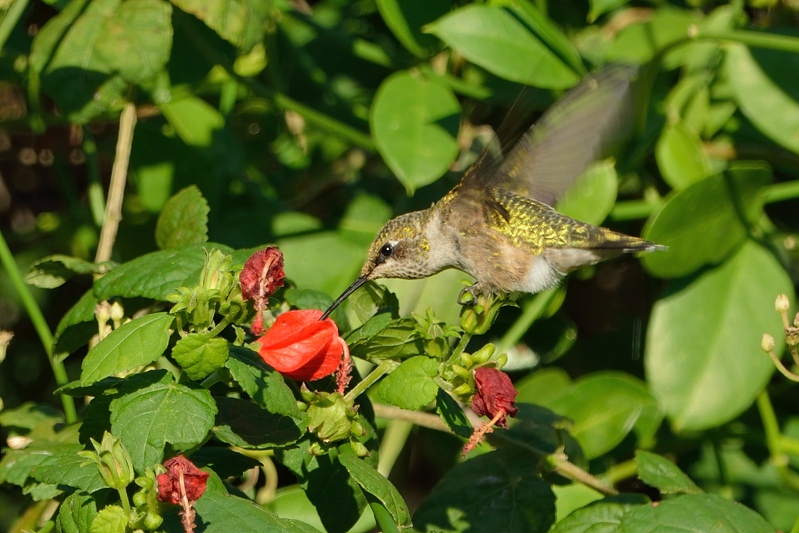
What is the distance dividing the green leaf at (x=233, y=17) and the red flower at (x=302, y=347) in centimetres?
78

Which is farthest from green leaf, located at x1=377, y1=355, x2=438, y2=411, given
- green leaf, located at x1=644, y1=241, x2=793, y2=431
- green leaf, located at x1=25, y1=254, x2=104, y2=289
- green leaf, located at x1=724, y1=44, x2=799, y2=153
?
green leaf, located at x1=724, y1=44, x2=799, y2=153

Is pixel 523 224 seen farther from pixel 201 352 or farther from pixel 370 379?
pixel 201 352

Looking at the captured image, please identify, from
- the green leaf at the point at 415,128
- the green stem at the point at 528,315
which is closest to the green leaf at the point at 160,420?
the green leaf at the point at 415,128

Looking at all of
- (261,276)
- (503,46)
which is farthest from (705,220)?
(261,276)

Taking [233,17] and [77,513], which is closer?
[77,513]

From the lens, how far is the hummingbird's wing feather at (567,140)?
175 cm

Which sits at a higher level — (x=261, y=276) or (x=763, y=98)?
(x=261, y=276)

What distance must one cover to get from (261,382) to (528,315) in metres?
1.01

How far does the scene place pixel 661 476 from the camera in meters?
1.67

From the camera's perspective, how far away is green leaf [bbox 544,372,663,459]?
208 cm

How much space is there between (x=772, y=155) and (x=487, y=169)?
3.70 feet

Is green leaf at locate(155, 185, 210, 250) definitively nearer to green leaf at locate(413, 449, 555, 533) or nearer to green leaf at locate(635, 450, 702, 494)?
green leaf at locate(413, 449, 555, 533)

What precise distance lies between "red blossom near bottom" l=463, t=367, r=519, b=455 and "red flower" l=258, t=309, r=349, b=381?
20 cm

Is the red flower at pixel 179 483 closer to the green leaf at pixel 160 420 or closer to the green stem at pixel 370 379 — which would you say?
the green leaf at pixel 160 420
